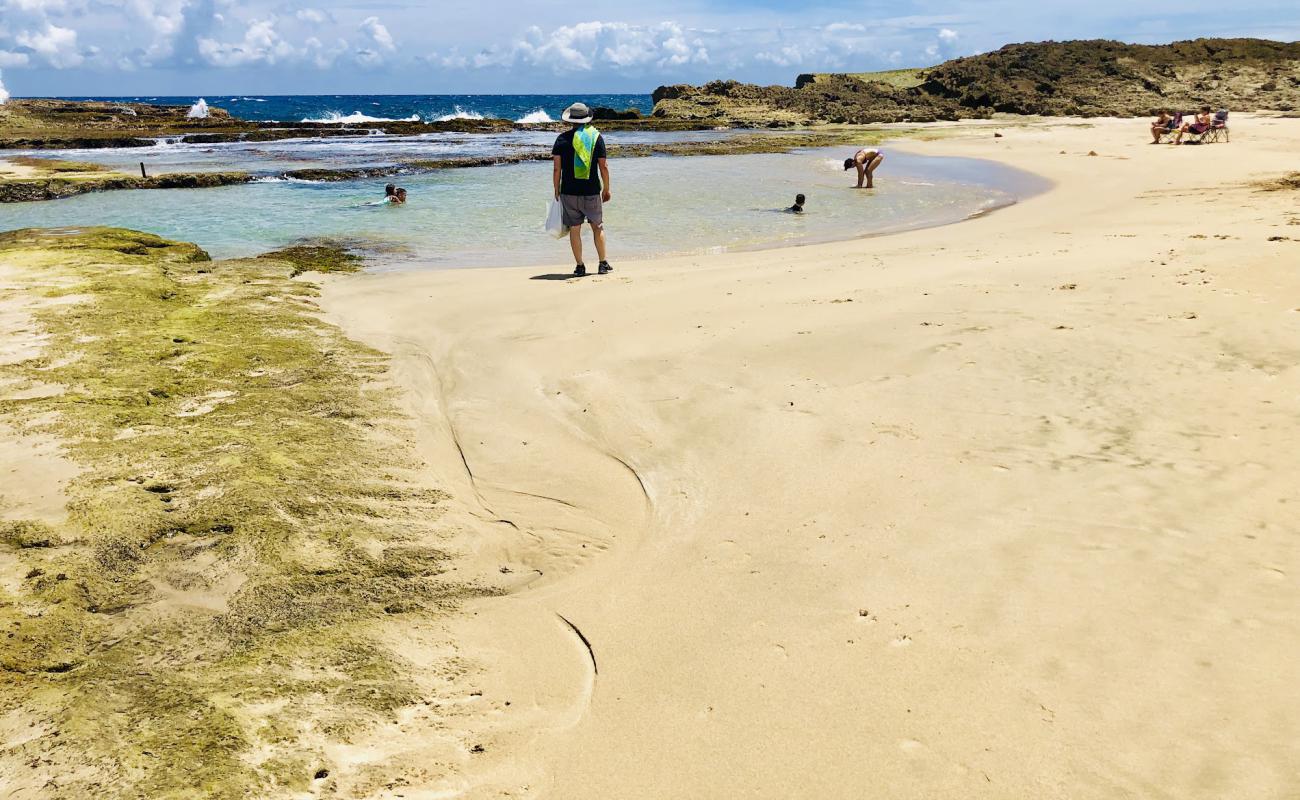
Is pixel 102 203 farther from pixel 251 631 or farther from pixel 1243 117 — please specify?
pixel 1243 117

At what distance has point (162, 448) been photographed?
382 cm

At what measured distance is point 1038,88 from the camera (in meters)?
55.2

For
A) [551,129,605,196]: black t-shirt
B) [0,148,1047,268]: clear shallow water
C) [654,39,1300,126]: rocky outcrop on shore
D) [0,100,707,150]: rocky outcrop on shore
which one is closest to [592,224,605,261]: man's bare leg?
[551,129,605,196]: black t-shirt

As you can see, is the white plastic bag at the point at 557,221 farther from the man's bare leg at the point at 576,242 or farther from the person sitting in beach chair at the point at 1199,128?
the person sitting in beach chair at the point at 1199,128

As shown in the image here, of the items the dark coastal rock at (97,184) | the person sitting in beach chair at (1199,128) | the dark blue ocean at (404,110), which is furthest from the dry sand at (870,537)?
the dark blue ocean at (404,110)

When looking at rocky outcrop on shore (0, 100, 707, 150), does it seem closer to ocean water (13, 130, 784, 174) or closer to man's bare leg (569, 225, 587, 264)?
ocean water (13, 130, 784, 174)

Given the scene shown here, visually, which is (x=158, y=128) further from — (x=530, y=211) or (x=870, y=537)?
(x=870, y=537)

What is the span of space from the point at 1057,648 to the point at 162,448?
4.16 m

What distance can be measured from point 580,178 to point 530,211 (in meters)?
6.97

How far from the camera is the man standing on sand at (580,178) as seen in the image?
352 inches

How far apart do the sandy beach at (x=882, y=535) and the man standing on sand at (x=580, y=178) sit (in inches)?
108

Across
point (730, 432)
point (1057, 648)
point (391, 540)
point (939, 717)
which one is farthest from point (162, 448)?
point (1057, 648)

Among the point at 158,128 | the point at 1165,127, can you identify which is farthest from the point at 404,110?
the point at 1165,127

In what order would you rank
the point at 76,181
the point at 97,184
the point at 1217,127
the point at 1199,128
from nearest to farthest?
the point at 97,184, the point at 76,181, the point at 1199,128, the point at 1217,127
